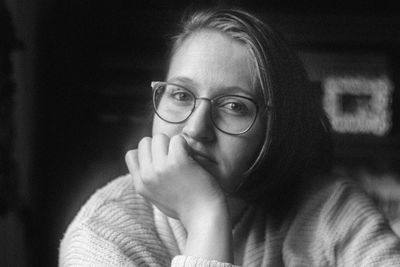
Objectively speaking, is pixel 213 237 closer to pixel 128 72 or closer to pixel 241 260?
pixel 241 260

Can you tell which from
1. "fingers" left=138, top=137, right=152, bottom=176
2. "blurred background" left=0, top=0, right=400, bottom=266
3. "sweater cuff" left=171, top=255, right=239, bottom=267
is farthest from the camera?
"blurred background" left=0, top=0, right=400, bottom=266

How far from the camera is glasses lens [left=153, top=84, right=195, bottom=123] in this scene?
→ 34.5 inches

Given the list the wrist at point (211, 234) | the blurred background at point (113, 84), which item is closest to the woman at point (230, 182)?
the wrist at point (211, 234)

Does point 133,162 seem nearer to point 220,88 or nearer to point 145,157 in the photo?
point 145,157

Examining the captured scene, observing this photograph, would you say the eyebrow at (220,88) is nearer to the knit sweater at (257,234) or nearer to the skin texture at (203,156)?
the skin texture at (203,156)

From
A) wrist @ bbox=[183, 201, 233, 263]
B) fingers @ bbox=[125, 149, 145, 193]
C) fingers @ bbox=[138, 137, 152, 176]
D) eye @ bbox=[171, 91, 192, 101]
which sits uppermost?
eye @ bbox=[171, 91, 192, 101]

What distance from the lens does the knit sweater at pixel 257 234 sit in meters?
0.86

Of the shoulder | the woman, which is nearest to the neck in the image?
the woman

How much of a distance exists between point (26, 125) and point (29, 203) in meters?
0.24

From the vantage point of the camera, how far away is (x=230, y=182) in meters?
0.89

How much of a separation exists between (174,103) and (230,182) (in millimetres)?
144

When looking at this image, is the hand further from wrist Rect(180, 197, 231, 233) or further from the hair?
the hair

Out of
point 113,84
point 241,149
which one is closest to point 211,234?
point 241,149

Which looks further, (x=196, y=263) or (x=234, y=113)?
(x=234, y=113)
